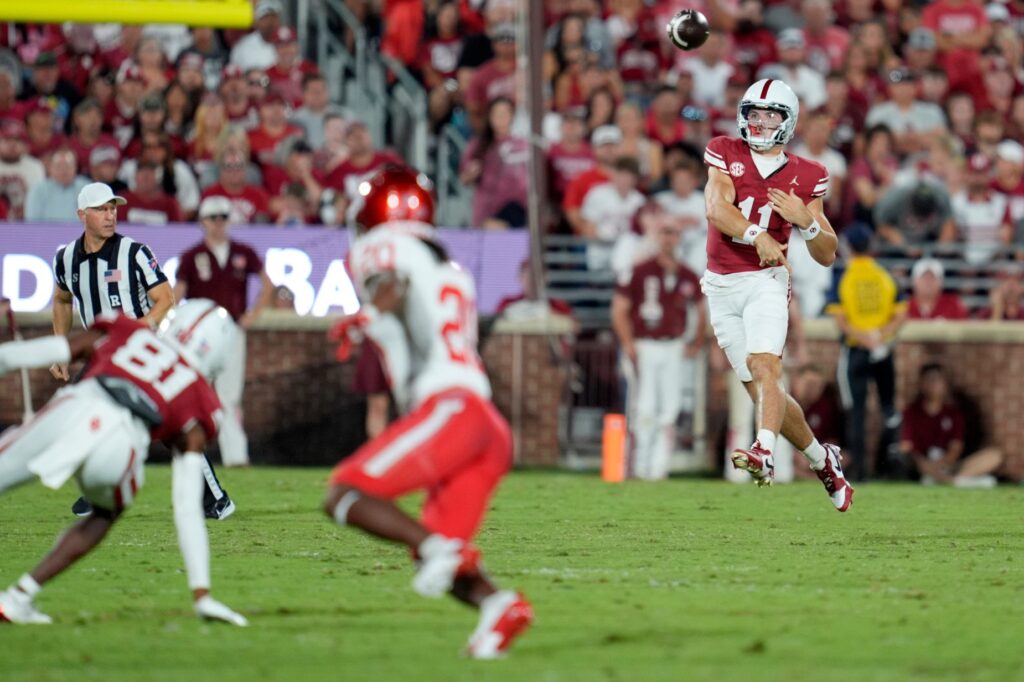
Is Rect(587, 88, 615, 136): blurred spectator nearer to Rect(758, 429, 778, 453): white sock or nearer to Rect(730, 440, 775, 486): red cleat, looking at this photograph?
Rect(758, 429, 778, 453): white sock

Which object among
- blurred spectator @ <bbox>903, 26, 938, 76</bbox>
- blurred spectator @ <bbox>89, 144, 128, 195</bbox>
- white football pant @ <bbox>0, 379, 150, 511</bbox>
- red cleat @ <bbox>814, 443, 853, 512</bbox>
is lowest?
red cleat @ <bbox>814, 443, 853, 512</bbox>

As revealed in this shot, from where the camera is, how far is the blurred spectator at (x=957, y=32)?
773 inches

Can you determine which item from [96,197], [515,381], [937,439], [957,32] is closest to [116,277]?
[96,197]

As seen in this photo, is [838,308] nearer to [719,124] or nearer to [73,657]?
[719,124]

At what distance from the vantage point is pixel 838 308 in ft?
52.5

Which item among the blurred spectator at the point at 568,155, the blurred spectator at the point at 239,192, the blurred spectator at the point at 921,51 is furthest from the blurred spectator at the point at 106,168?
the blurred spectator at the point at 921,51

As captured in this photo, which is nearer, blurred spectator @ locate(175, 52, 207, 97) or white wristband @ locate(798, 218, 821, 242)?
white wristband @ locate(798, 218, 821, 242)

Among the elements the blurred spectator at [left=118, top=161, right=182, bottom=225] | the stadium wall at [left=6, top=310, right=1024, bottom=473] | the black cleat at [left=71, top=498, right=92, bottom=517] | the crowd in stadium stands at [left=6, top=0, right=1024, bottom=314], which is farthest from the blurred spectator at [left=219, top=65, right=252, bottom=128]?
the black cleat at [left=71, top=498, right=92, bottom=517]

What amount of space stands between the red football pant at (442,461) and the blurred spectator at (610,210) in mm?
10424

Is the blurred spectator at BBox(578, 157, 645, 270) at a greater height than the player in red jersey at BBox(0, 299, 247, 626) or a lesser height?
greater

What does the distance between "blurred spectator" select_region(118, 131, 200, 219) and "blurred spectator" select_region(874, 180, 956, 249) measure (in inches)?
257

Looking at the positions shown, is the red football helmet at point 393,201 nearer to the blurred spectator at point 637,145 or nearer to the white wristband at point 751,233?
the white wristband at point 751,233

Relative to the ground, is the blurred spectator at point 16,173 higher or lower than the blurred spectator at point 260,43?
lower

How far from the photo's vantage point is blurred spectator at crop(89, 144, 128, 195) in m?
16.3
